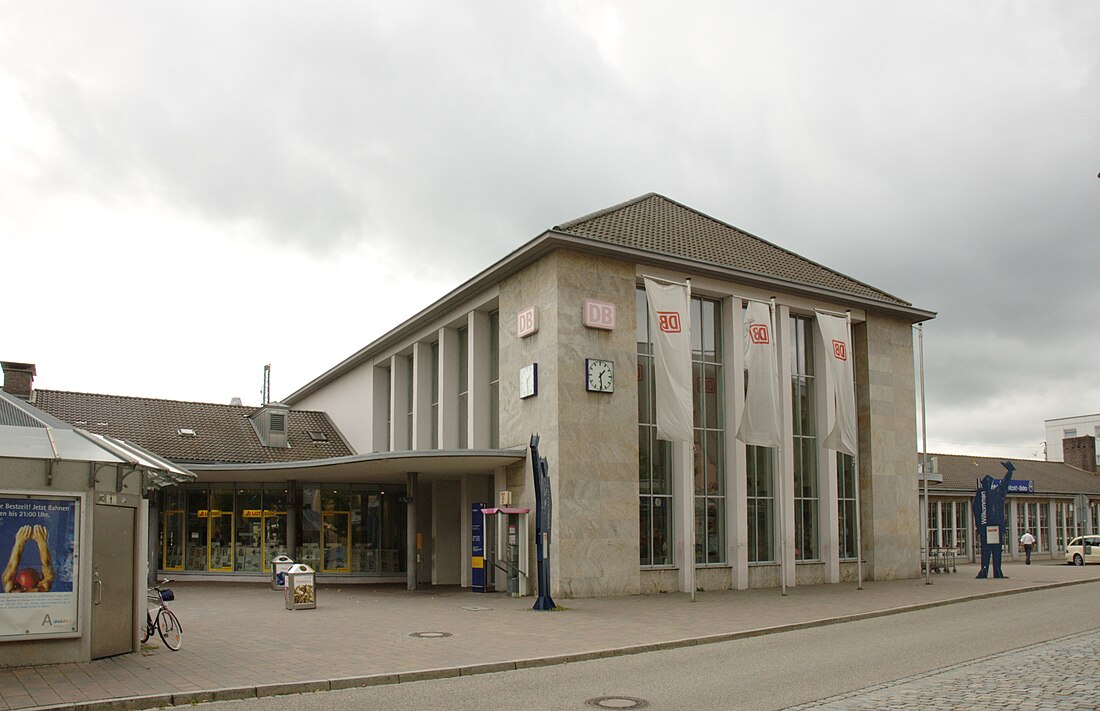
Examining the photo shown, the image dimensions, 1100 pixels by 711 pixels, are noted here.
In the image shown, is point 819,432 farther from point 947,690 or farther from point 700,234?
point 947,690

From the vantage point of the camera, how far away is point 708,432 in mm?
26156

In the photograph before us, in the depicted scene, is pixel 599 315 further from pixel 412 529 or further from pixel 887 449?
pixel 887 449

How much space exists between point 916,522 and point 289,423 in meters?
24.0

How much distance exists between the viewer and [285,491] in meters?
31.0

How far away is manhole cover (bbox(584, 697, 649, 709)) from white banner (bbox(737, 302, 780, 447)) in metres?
13.9

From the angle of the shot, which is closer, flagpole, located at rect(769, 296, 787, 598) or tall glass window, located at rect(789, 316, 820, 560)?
flagpole, located at rect(769, 296, 787, 598)

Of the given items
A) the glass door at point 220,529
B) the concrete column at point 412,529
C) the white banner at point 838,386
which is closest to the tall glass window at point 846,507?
the white banner at point 838,386

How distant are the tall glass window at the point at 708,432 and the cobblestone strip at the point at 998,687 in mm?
12793

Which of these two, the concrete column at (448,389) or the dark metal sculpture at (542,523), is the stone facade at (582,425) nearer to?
the dark metal sculpture at (542,523)

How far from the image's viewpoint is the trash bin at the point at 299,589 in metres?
20.3

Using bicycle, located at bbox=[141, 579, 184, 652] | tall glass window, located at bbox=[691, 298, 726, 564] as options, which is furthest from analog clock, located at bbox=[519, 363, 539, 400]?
bicycle, located at bbox=[141, 579, 184, 652]

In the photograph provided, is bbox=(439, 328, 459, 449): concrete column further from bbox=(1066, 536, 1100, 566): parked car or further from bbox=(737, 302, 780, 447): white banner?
bbox=(1066, 536, 1100, 566): parked car

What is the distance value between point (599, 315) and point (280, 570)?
1087 cm

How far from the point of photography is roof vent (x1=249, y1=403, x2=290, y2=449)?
119 ft
